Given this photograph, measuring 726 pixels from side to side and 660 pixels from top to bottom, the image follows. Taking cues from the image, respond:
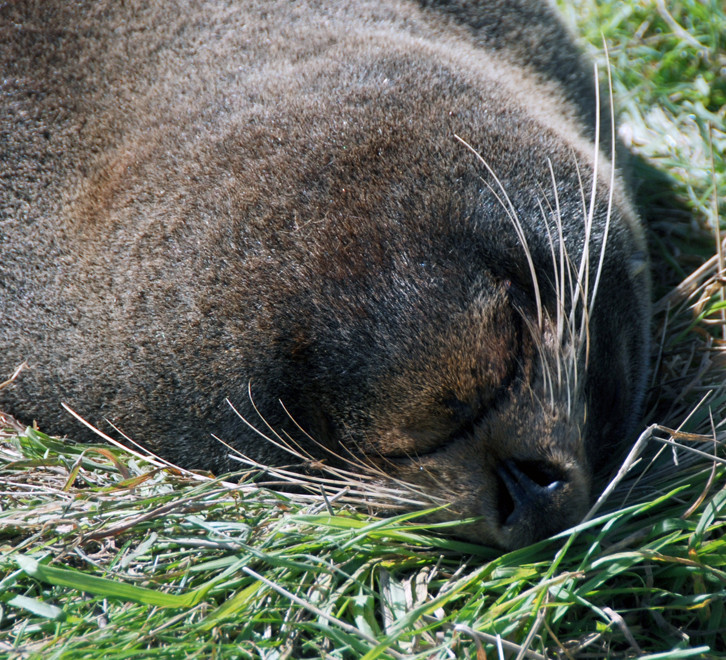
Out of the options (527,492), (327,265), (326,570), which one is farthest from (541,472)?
(327,265)

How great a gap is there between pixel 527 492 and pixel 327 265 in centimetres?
88

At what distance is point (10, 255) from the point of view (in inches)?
118

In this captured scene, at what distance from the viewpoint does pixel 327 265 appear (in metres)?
2.45

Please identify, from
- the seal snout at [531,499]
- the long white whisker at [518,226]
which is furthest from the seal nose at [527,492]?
the long white whisker at [518,226]

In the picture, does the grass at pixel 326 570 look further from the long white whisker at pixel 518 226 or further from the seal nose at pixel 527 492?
the long white whisker at pixel 518 226

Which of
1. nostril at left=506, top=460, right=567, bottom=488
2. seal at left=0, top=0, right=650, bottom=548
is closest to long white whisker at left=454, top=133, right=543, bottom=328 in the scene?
seal at left=0, top=0, right=650, bottom=548

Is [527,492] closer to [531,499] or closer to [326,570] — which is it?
[531,499]

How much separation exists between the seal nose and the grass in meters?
0.09

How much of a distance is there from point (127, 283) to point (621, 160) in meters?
2.32

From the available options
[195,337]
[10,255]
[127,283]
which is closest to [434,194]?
[195,337]

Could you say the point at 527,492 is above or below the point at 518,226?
below

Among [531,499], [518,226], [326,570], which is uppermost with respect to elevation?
[518,226]

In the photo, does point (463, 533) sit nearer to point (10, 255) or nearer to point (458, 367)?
point (458, 367)

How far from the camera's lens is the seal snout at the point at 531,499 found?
2.20m
